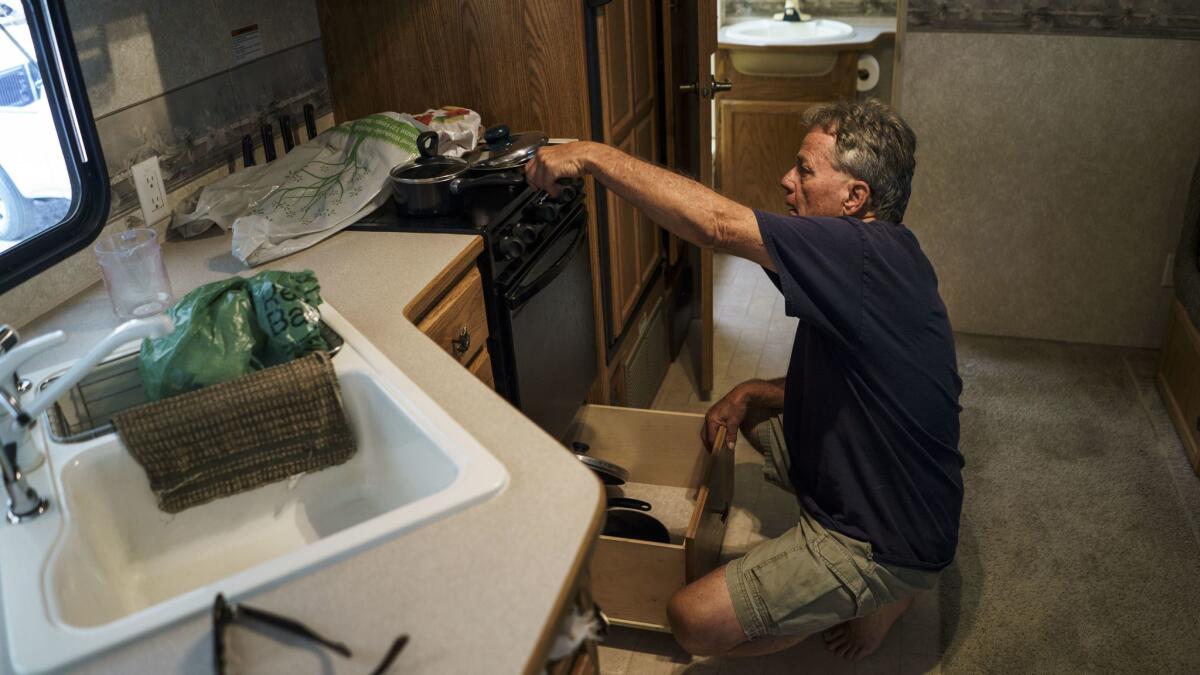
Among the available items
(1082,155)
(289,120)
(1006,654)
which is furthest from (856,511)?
(1082,155)

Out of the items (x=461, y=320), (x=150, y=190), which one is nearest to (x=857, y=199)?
(x=461, y=320)

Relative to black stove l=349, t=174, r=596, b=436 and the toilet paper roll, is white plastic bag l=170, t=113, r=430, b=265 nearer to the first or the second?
black stove l=349, t=174, r=596, b=436

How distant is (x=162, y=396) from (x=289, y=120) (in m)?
1.23

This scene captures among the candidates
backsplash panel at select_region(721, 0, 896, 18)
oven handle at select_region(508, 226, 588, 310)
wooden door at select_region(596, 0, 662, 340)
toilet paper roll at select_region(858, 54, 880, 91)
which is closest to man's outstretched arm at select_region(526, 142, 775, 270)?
oven handle at select_region(508, 226, 588, 310)

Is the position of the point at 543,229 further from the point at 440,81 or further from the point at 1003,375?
the point at 1003,375

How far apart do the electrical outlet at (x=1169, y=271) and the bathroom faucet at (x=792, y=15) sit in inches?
74.4

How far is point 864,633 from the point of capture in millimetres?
2139

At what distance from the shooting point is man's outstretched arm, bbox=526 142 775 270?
173 cm

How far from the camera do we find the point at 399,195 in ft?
6.86

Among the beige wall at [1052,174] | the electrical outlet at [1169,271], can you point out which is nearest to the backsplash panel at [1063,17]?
the beige wall at [1052,174]

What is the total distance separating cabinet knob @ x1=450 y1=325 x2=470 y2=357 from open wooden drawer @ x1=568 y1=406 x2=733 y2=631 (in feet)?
1.60

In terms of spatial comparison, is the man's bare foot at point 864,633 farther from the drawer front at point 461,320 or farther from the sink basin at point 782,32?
the sink basin at point 782,32

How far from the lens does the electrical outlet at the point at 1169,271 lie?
323cm

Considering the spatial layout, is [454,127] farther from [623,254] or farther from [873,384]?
[873,384]
